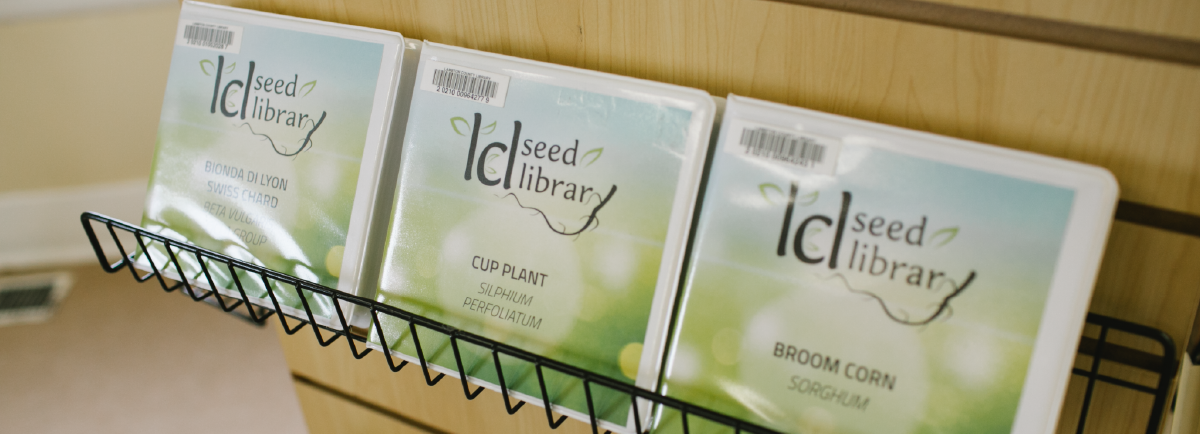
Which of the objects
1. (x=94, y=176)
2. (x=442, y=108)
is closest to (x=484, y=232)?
(x=442, y=108)

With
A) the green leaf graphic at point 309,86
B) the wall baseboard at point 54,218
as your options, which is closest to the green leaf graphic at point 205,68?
the green leaf graphic at point 309,86

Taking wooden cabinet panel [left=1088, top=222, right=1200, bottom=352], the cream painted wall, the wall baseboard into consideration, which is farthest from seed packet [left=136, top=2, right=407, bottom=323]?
the wall baseboard

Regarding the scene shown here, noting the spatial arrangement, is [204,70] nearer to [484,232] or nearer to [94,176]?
[484,232]

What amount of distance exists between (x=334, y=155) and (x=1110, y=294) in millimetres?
731

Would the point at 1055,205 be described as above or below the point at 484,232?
above

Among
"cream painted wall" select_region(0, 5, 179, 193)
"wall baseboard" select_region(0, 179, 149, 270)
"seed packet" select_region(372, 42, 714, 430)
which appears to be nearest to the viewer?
"seed packet" select_region(372, 42, 714, 430)

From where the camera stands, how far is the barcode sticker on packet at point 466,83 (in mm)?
621

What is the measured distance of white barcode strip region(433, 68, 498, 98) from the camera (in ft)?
2.05

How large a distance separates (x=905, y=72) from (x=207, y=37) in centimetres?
76

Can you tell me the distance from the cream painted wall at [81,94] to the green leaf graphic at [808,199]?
278cm

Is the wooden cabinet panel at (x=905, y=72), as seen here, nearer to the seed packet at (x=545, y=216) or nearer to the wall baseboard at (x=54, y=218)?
the seed packet at (x=545, y=216)

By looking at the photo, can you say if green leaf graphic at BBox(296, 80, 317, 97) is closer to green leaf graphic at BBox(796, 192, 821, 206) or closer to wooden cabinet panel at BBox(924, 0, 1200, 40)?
green leaf graphic at BBox(796, 192, 821, 206)

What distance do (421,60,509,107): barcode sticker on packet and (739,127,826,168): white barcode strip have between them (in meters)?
0.24

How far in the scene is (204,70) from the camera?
75 centimetres
